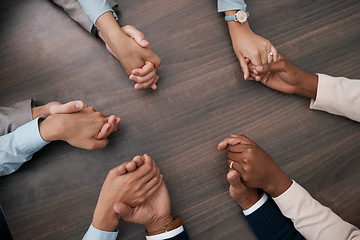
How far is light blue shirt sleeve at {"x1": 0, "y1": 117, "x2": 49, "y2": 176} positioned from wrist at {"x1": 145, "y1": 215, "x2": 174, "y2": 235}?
42cm

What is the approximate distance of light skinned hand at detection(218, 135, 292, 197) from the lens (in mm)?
780

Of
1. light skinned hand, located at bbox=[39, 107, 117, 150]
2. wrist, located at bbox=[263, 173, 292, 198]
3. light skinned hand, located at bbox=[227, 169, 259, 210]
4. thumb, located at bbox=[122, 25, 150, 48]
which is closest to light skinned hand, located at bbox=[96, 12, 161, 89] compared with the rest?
thumb, located at bbox=[122, 25, 150, 48]

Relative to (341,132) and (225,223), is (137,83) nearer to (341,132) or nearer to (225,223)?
(225,223)

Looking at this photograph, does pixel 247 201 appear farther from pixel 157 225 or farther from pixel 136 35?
pixel 136 35

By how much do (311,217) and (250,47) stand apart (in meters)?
0.58

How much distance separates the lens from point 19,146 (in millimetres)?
756

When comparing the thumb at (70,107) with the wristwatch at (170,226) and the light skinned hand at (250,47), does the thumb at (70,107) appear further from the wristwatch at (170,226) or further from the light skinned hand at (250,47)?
the light skinned hand at (250,47)

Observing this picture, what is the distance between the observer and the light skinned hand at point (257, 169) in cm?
78

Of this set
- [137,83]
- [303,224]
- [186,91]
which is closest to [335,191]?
[303,224]

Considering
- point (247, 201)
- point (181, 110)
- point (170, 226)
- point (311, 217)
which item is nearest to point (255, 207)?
point (247, 201)

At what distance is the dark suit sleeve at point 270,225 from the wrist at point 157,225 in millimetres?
252

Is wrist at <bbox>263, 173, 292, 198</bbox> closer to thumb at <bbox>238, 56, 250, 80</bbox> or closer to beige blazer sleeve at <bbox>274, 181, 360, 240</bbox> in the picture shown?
beige blazer sleeve at <bbox>274, 181, 360, 240</bbox>

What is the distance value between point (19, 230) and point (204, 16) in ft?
3.07

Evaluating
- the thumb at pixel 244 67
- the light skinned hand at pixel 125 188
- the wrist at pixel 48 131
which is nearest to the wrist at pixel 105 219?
the light skinned hand at pixel 125 188
